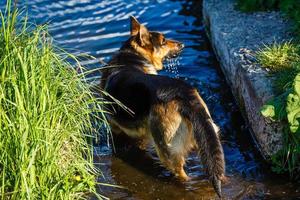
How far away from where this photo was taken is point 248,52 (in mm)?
7328

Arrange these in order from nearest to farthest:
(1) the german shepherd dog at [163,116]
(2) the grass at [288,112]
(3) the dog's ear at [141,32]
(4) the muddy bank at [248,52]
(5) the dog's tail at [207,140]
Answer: (5) the dog's tail at [207,140] → (1) the german shepherd dog at [163,116] → (2) the grass at [288,112] → (4) the muddy bank at [248,52] → (3) the dog's ear at [141,32]

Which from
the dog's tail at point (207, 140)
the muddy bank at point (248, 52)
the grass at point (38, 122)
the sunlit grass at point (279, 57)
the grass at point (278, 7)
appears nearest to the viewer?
the grass at point (38, 122)

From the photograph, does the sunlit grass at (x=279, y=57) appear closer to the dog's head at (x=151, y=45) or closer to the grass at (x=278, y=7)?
the grass at (x=278, y=7)

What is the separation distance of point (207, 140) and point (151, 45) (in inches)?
91.6

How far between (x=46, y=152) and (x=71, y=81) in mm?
762

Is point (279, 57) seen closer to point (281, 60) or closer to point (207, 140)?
point (281, 60)

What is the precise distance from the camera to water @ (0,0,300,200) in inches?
236

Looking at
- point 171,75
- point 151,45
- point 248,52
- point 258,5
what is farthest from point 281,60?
point 171,75

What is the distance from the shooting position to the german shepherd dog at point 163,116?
17.3 feet

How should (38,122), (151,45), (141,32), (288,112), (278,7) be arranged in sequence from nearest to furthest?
(38,122) < (288,112) < (141,32) < (151,45) < (278,7)

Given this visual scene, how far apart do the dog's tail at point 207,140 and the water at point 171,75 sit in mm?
748

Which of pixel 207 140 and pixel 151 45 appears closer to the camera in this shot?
pixel 207 140

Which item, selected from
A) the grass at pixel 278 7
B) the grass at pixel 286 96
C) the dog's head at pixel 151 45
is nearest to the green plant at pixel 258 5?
the grass at pixel 278 7

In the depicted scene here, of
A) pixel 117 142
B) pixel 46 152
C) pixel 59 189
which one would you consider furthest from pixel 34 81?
pixel 117 142
